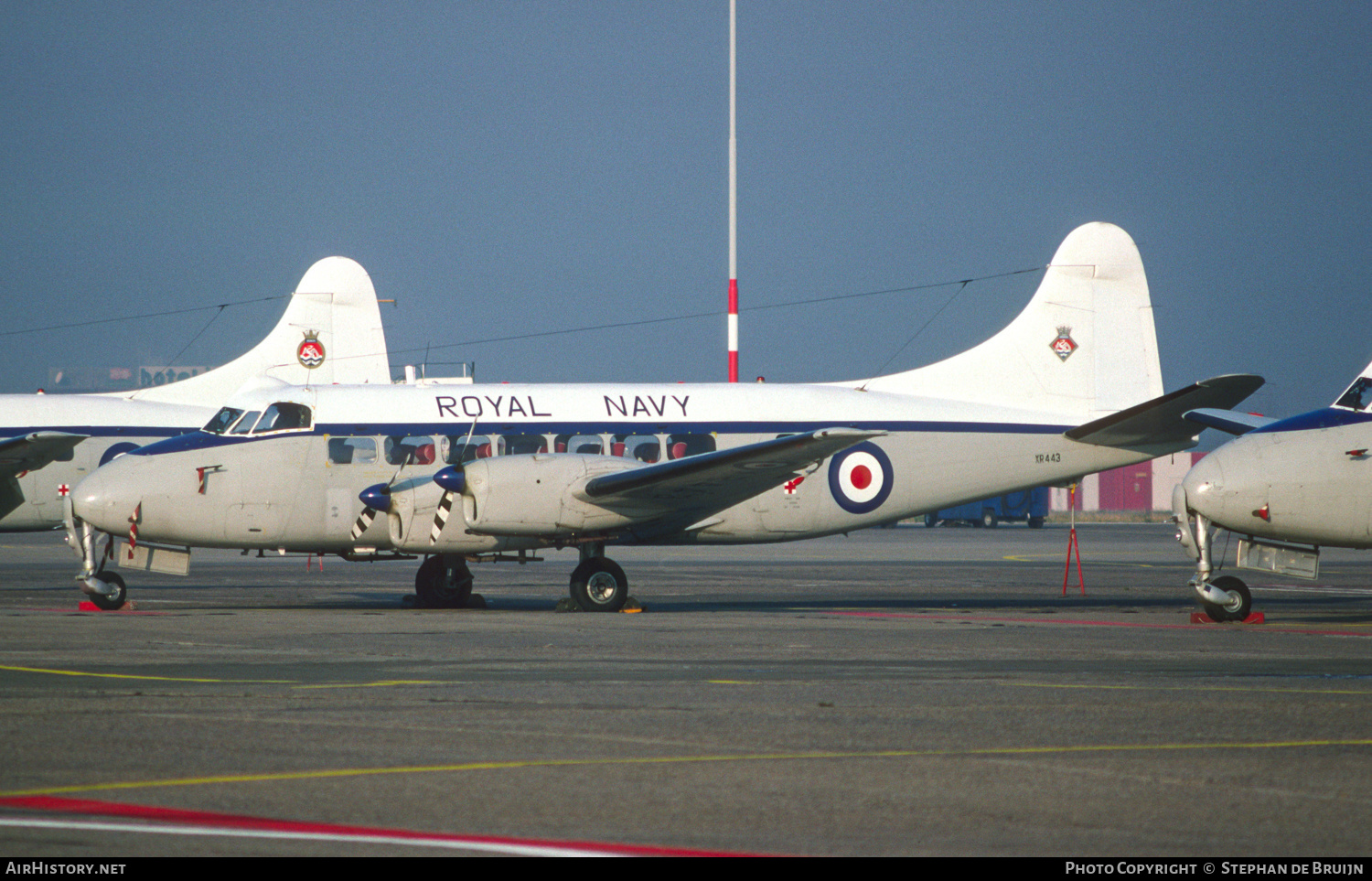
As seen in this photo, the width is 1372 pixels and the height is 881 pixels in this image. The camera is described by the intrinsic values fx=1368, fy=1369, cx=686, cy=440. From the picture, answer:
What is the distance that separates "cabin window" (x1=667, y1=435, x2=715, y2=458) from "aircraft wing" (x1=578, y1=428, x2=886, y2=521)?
1.34m

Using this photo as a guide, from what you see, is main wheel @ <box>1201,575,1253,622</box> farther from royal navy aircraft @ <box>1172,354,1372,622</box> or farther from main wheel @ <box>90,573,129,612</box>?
main wheel @ <box>90,573,129,612</box>

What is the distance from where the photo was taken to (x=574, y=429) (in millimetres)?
19766

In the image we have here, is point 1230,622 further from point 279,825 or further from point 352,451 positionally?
point 279,825

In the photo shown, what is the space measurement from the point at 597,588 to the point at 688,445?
2.92 metres

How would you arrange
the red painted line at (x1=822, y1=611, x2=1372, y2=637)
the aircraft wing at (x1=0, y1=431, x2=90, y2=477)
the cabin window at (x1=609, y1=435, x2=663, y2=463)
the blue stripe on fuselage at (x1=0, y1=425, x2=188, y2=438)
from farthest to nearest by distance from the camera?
the blue stripe on fuselage at (x1=0, y1=425, x2=188, y2=438) < the aircraft wing at (x1=0, y1=431, x2=90, y2=477) < the cabin window at (x1=609, y1=435, x2=663, y2=463) < the red painted line at (x1=822, y1=611, x2=1372, y2=637)

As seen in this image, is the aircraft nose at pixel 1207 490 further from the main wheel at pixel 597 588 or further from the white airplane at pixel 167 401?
the white airplane at pixel 167 401

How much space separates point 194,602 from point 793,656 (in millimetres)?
10861

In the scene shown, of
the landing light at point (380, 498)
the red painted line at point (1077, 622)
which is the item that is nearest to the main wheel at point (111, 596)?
the landing light at point (380, 498)

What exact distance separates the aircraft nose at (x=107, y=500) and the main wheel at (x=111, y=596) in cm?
73

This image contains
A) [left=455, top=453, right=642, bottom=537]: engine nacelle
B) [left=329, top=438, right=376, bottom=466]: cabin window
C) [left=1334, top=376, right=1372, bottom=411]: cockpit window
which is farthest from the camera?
[left=329, top=438, right=376, bottom=466]: cabin window

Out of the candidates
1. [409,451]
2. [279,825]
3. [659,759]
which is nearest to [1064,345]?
[409,451]

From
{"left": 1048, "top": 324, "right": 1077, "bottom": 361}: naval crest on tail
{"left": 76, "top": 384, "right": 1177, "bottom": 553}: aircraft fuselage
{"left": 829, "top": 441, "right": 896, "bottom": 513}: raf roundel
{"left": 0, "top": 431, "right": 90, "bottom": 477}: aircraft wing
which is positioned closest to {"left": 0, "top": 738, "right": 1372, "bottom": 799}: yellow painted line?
{"left": 76, "top": 384, "right": 1177, "bottom": 553}: aircraft fuselage

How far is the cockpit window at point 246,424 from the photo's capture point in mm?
18688

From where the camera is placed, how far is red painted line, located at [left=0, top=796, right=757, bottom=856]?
17.6ft
